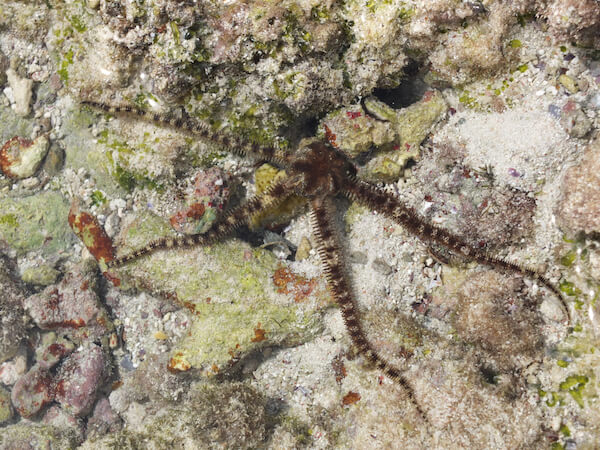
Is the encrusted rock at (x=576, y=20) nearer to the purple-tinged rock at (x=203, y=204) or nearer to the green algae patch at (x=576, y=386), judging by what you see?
the green algae patch at (x=576, y=386)

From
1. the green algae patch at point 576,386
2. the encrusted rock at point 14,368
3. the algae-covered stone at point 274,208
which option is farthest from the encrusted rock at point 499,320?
the encrusted rock at point 14,368

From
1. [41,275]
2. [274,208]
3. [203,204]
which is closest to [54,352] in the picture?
[41,275]

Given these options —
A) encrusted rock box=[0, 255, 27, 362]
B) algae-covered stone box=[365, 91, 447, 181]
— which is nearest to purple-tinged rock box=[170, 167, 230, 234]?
algae-covered stone box=[365, 91, 447, 181]

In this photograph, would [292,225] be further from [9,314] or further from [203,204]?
[9,314]

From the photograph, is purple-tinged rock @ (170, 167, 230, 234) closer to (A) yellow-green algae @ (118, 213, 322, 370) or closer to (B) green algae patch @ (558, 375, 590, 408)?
(A) yellow-green algae @ (118, 213, 322, 370)

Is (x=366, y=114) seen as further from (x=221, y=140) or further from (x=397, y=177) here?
(x=221, y=140)
